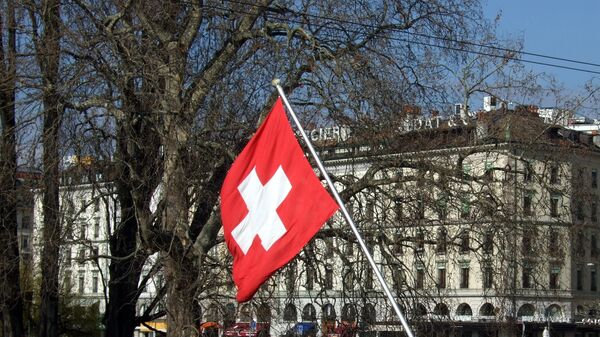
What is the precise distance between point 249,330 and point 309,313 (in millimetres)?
943

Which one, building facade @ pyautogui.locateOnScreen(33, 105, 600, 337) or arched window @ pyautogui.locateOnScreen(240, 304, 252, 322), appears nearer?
arched window @ pyautogui.locateOnScreen(240, 304, 252, 322)

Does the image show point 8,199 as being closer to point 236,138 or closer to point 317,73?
point 236,138

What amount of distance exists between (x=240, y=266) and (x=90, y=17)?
33.0ft

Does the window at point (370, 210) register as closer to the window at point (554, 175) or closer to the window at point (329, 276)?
the window at point (329, 276)

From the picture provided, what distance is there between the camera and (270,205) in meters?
9.45

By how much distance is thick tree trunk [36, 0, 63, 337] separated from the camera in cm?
1808

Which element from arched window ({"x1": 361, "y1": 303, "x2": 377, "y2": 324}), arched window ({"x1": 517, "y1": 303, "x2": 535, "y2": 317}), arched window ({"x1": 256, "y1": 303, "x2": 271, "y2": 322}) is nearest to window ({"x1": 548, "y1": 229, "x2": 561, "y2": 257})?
arched window ({"x1": 361, "y1": 303, "x2": 377, "y2": 324})

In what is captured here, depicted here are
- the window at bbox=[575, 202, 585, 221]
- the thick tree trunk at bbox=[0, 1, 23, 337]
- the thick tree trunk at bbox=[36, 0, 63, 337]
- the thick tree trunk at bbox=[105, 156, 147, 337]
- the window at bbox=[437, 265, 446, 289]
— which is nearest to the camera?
the thick tree trunk at bbox=[36, 0, 63, 337]

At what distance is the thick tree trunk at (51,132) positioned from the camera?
18.1m

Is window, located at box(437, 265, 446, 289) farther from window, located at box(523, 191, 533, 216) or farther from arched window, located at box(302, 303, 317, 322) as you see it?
arched window, located at box(302, 303, 317, 322)

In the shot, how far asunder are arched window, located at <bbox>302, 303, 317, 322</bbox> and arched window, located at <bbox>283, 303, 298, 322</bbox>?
164mm

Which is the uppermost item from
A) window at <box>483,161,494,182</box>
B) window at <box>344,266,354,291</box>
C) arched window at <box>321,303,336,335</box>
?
window at <box>483,161,494,182</box>

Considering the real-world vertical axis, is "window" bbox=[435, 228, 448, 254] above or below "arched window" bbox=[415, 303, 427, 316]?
above

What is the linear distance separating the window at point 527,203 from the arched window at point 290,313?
4025mm
